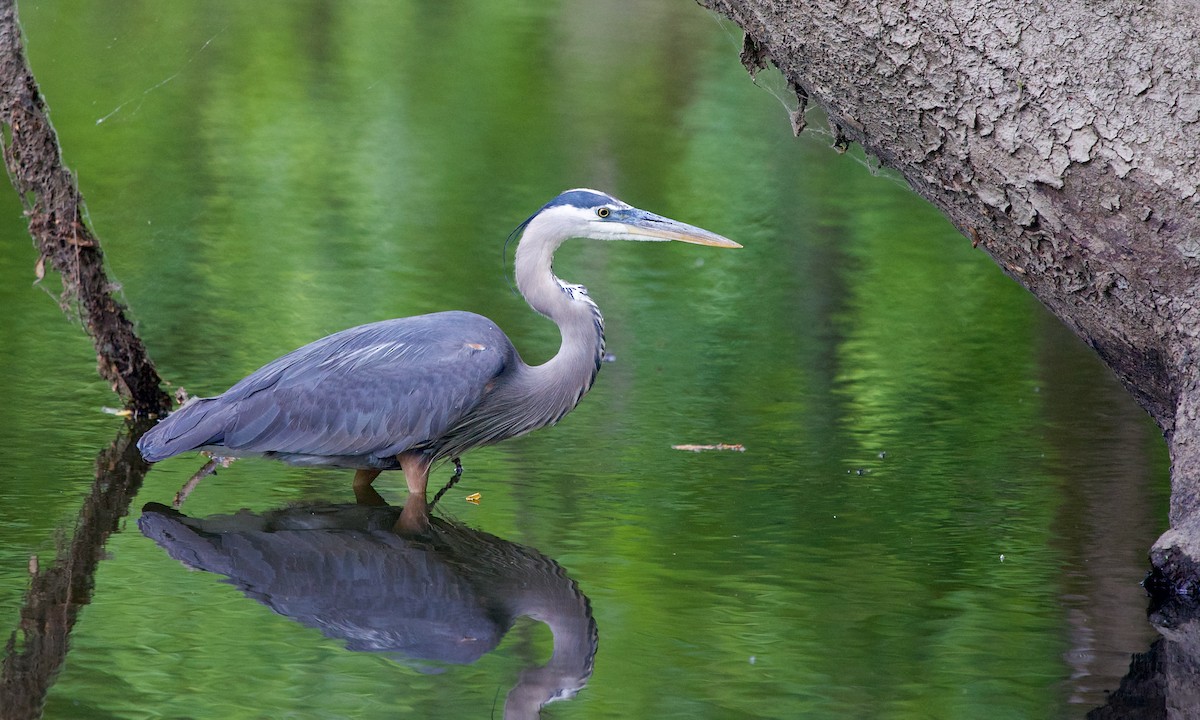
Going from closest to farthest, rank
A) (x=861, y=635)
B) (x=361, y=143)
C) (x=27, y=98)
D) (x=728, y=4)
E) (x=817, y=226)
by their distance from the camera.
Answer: (x=861, y=635)
(x=728, y=4)
(x=27, y=98)
(x=817, y=226)
(x=361, y=143)

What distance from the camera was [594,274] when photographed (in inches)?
391

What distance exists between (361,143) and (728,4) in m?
8.28

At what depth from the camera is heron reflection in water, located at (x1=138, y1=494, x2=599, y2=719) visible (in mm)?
4516

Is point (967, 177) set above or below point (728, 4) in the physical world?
below

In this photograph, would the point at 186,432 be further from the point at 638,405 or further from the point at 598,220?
the point at 638,405

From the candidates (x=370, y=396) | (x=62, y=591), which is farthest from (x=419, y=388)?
(x=62, y=591)

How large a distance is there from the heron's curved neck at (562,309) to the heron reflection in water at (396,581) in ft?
2.94

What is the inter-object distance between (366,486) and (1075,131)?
115 inches

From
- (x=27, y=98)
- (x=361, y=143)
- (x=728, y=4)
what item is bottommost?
(x=361, y=143)

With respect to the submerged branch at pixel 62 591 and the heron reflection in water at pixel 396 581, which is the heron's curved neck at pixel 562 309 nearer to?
the heron reflection in water at pixel 396 581

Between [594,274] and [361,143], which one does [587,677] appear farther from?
[361,143]

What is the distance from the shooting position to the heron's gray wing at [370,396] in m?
5.86

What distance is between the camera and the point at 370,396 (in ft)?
19.4

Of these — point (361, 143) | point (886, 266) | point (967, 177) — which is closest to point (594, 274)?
point (886, 266)
